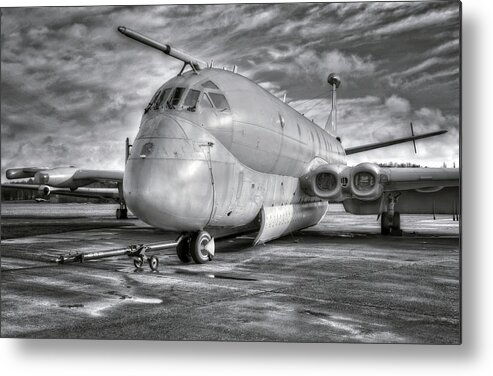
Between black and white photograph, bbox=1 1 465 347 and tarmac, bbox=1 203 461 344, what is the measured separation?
16 mm

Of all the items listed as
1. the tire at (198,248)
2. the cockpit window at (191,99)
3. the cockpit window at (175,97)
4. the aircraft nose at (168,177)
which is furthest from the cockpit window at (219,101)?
the tire at (198,248)

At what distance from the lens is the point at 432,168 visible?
4477mm

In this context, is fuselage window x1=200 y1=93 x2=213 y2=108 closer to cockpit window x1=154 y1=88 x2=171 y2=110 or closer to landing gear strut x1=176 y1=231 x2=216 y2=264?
cockpit window x1=154 y1=88 x2=171 y2=110

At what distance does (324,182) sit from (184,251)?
226cm

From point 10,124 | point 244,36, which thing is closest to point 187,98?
point 244,36

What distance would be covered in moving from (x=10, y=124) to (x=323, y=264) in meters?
3.39

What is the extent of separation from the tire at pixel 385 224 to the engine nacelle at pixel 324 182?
804 millimetres

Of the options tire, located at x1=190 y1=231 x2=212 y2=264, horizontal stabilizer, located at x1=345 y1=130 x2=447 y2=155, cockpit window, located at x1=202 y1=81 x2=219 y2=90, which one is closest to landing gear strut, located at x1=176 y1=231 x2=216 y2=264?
tire, located at x1=190 y1=231 x2=212 y2=264

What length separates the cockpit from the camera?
510 centimetres

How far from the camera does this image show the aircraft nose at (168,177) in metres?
4.65

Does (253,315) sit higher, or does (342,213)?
(342,213)

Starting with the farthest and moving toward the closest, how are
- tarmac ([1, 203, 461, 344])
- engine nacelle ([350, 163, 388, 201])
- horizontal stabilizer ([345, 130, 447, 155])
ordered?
1. engine nacelle ([350, 163, 388, 201])
2. horizontal stabilizer ([345, 130, 447, 155])
3. tarmac ([1, 203, 461, 344])

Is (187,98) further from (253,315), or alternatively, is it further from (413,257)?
(413,257)

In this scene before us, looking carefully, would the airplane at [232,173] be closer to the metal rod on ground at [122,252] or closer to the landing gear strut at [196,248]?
the landing gear strut at [196,248]
